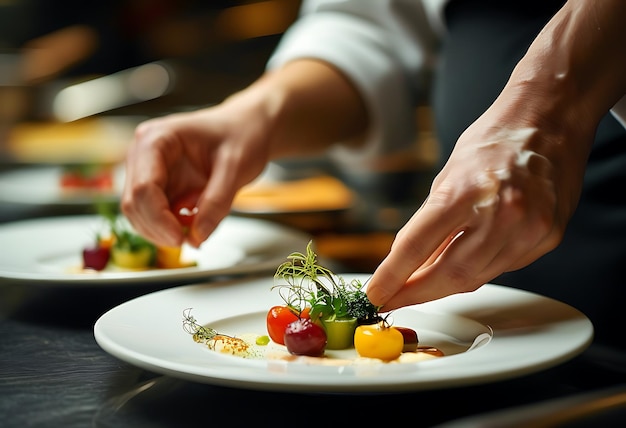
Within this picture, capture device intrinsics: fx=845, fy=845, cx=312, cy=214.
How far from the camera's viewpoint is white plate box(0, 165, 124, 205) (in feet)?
6.74

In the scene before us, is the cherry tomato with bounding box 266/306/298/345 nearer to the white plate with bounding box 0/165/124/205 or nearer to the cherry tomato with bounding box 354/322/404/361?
the cherry tomato with bounding box 354/322/404/361

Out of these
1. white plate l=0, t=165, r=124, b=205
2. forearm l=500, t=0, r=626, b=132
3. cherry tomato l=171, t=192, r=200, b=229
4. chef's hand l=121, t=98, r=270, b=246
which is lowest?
white plate l=0, t=165, r=124, b=205

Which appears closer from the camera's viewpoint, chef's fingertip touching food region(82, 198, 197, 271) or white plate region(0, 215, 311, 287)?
white plate region(0, 215, 311, 287)

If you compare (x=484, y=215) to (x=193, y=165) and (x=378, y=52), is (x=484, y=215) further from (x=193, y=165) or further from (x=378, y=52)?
(x=378, y=52)

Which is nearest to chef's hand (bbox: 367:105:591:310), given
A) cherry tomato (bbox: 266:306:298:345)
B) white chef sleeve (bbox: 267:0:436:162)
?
cherry tomato (bbox: 266:306:298:345)

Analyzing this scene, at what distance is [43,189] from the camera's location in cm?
246

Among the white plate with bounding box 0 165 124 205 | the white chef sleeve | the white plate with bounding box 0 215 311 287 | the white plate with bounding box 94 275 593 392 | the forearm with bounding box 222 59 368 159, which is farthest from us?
the white plate with bounding box 0 165 124 205

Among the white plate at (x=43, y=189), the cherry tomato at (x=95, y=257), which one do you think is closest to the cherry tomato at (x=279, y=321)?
the cherry tomato at (x=95, y=257)

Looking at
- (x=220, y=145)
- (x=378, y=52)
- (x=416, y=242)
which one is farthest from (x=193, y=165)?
(x=416, y=242)

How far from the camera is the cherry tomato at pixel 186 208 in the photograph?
1.32m

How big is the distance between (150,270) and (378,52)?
2.45ft

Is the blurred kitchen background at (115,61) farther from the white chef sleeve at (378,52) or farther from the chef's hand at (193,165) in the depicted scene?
the chef's hand at (193,165)

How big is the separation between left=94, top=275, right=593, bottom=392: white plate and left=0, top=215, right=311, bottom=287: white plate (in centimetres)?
9

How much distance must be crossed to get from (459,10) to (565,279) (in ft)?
1.72
